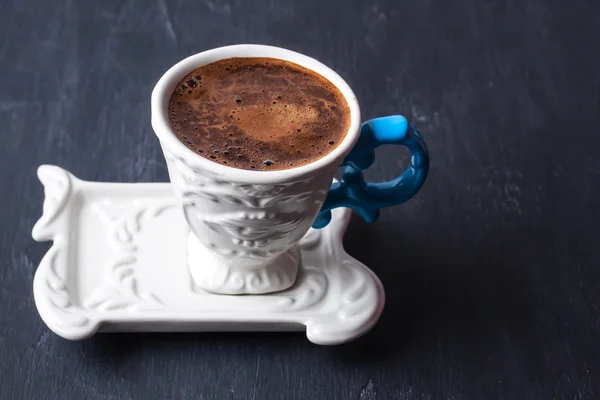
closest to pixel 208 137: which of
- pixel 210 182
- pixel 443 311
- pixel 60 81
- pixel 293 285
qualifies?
pixel 210 182

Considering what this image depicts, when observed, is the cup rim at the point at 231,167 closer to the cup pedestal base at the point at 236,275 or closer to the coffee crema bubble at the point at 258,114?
the coffee crema bubble at the point at 258,114

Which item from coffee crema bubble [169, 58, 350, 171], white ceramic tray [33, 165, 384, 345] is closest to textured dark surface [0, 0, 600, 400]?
white ceramic tray [33, 165, 384, 345]

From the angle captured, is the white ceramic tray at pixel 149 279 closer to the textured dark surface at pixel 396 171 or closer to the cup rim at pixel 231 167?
the textured dark surface at pixel 396 171

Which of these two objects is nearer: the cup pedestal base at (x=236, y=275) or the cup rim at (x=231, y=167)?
the cup rim at (x=231, y=167)

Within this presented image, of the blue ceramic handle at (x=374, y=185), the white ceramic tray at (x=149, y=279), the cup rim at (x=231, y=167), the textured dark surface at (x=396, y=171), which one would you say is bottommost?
the textured dark surface at (x=396, y=171)

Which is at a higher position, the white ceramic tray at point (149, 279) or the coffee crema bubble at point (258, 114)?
the coffee crema bubble at point (258, 114)

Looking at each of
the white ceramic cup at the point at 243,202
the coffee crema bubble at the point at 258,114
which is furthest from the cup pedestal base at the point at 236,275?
the coffee crema bubble at the point at 258,114
